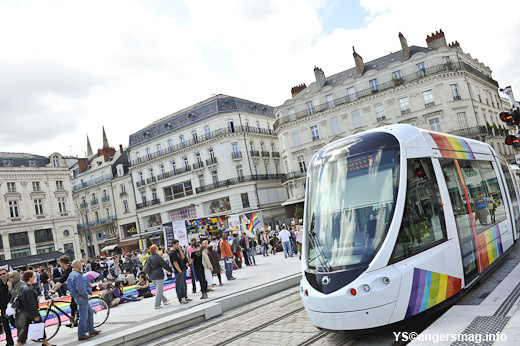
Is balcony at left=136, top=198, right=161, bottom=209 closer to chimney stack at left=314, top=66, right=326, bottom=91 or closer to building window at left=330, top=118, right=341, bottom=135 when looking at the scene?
building window at left=330, top=118, right=341, bottom=135

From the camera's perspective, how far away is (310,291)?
601cm

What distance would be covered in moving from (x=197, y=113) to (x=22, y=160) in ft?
A: 68.6

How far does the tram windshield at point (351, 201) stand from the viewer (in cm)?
596

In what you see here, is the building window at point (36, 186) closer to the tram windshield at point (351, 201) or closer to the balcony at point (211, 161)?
the balcony at point (211, 161)

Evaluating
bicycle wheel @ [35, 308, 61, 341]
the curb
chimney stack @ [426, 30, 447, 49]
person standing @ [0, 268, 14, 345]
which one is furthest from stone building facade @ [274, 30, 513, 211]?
person standing @ [0, 268, 14, 345]

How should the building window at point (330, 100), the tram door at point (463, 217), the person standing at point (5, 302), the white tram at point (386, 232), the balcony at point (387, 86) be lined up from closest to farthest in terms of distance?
1. the white tram at point (386, 232)
2. the tram door at point (463, 217)
3. the person standing at point (5, 302)
4. the balcony at point (387, 86)
5. the building window at point (330, 100)

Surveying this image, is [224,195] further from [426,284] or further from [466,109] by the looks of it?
[426,284]

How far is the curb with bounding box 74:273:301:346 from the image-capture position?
27.2 feet

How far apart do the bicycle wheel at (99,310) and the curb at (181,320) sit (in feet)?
5.35

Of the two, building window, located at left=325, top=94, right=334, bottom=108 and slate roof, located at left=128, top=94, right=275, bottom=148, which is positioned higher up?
slate roof, located at left=128, top=94, right=275, bottom=148

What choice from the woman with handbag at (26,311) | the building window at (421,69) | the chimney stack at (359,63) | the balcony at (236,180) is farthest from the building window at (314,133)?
the woman with handbag at (26,311)

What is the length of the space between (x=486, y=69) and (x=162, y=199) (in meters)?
42.8

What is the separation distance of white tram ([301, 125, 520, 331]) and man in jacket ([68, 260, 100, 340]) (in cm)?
506

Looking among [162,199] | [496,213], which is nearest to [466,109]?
[496,213]
